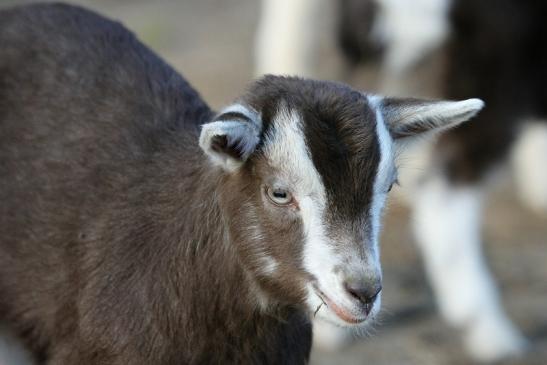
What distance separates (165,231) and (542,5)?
299cm

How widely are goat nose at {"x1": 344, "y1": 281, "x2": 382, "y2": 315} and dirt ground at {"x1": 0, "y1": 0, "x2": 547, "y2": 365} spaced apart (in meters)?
2.00

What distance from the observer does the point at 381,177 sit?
364 centimetres

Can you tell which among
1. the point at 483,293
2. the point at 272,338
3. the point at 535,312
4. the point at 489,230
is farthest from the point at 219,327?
the point at 489,230

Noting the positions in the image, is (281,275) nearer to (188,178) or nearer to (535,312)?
(188,178)

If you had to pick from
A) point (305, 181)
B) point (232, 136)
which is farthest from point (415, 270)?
point (232, 136)

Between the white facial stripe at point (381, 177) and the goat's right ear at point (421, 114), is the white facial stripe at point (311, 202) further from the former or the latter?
the goat's right ear at point (421, 114)

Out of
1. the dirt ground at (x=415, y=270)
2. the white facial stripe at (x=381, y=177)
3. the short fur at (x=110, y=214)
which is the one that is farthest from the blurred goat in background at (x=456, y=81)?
the white facial stripe at (x=381, y=177)

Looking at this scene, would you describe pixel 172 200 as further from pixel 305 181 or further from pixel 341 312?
pixel 341 312

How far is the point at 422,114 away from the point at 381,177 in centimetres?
28

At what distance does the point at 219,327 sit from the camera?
3.96 meters

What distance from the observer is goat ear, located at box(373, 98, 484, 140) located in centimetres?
380

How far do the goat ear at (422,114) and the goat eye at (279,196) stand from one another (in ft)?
1.33

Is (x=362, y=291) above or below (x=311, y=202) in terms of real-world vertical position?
below

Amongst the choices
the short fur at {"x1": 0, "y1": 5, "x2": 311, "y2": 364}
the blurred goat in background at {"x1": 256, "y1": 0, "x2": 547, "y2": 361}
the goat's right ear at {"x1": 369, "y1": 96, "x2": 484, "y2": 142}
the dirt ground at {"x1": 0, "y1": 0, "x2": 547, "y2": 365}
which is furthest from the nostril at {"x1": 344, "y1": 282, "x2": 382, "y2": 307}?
the blurred goat in background at {"x1": 256, "y1": 0, "x2": 547, "y2": 361}
